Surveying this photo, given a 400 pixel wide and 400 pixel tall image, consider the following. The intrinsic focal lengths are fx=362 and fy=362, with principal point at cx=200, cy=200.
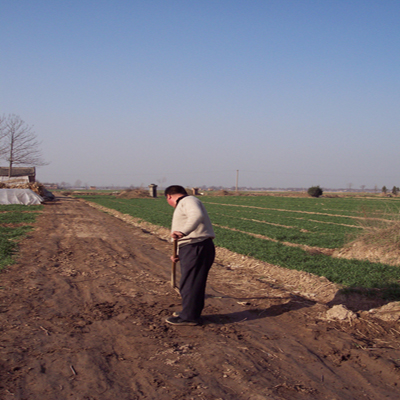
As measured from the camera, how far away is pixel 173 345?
4332 mm

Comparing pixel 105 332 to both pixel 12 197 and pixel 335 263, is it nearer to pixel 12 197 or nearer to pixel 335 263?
pixel 335 263

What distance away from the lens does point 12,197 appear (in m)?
32.8

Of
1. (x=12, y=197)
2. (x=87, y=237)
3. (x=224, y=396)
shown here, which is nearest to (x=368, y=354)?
(x=224, y=396)

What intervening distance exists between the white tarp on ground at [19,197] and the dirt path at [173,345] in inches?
1117

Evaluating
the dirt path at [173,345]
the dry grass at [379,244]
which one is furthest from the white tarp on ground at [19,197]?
the dry grass at [379,244]

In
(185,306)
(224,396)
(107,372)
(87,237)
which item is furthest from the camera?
(87,237)

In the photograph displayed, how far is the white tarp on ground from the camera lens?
32.7 metres

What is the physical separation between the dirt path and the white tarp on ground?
93.1ft

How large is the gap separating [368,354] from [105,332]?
3.24 meters

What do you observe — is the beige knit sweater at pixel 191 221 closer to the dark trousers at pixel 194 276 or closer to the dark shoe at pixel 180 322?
the dark trousers at pixel 194 276

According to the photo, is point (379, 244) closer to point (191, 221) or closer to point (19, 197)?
point (191, 221)

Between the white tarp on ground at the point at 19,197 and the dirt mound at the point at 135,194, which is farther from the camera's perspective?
the dirt mound at the point at 135,194

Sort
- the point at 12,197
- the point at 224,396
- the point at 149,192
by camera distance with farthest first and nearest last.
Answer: the point at 149,192 < the point at 12,197 < the point at 224,396

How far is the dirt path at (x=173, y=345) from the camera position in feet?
11.1
